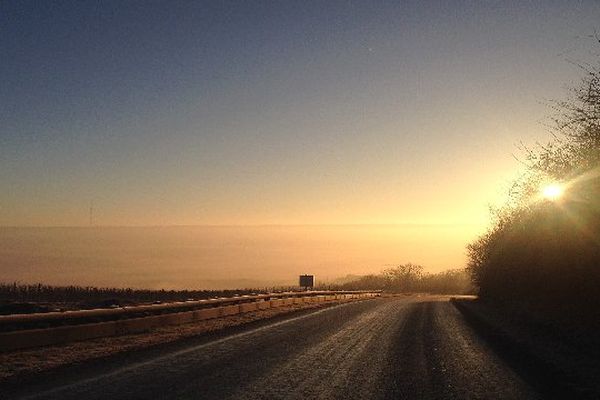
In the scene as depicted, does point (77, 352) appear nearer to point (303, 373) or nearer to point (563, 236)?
point (303, 373)

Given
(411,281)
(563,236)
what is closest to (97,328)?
(563,236)

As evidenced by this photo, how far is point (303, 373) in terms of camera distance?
8883mm

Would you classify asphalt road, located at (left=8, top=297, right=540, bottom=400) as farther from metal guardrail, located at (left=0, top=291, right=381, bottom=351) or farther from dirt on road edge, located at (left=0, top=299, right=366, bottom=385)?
metal guardrail, located at (left=0, top=291, right=381, bottom=351)

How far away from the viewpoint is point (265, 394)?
7.27 metres

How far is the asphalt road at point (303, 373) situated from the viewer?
743cm

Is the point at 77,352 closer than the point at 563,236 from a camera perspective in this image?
Yes

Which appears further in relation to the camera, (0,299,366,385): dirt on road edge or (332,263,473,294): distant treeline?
(332,263,473,294): distant treeline

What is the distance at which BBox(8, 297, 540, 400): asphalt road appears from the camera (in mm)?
7434

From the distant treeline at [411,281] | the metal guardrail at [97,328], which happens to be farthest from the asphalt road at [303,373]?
the distant treeline at [411,281]

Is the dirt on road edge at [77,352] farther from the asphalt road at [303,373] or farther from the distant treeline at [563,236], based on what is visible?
the distant treeline at [563,236]

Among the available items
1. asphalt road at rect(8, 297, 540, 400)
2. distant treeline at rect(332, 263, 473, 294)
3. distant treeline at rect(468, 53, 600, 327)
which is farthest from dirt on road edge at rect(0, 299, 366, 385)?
distant treeline at rect(332, 263, 473, 294)

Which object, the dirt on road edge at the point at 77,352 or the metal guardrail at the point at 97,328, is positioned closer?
the dirt on road edge at the point at 77,352

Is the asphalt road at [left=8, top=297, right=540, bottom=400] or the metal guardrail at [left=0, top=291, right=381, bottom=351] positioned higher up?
the metal guardrail at [left=0, top=291, right=381, bottom=351]

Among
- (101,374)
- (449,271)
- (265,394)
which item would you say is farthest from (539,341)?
(449,271)
